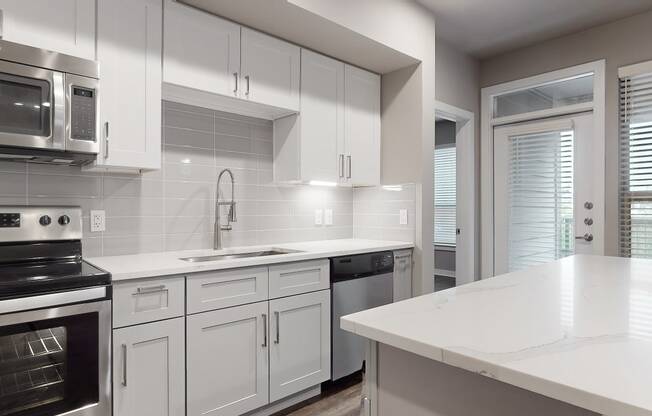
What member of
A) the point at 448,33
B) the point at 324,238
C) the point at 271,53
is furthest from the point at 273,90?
the point at 448,33

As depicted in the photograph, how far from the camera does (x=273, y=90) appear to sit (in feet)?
8.50

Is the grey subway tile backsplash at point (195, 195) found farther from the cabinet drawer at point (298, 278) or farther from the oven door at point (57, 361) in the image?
the oven door at point (57, 361)

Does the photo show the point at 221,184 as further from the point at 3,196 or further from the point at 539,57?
the point at 539,57

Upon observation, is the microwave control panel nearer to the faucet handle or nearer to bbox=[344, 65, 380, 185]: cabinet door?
the faucet handle

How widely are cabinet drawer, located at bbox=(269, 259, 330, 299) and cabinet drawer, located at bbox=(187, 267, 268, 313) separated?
0.07m

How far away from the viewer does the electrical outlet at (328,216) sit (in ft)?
10.9

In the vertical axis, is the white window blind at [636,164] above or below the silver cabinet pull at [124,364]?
above

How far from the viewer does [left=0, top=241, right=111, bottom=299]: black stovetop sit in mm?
1416

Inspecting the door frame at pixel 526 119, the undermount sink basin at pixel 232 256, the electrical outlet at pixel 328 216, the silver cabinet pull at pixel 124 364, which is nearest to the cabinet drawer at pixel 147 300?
the silver cabinet pull at pixel 124 364

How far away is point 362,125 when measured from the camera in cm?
324

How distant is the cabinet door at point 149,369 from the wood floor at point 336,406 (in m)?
0.78

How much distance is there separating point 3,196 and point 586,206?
424 cm

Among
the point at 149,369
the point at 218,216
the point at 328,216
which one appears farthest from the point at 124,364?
the point at 328,216

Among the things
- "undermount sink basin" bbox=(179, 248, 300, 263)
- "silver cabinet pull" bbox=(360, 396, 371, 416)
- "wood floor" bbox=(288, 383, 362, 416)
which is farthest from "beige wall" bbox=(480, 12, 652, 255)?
"silver cabinet pull" bbox=(360, 396, 371, 416)
